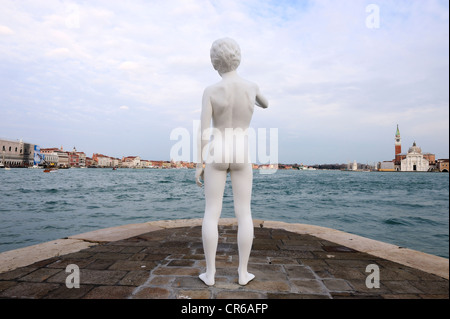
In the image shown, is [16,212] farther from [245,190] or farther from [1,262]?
[245,190]

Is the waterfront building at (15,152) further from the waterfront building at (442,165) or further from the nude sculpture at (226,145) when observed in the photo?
the waterfront building at (442,165)

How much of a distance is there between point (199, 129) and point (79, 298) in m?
1.68

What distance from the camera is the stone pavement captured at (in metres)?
2.12

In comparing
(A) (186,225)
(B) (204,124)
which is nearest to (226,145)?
(B) (204,124)

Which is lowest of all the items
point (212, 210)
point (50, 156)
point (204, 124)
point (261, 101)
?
point (212, 210)

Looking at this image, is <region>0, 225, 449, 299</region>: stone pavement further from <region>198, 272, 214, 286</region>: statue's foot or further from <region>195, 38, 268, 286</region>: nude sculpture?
→ <region>195, 38, 268, 286</region>: nude sculpture

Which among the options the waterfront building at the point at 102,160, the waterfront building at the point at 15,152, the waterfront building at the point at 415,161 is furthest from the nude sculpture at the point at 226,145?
the waterfront building at the point at 102,160

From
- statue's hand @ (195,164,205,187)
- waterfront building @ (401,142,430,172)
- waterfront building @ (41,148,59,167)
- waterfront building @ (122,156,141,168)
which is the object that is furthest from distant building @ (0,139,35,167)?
waterfront building @ (401,142,430,172)

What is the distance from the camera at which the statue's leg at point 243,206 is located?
2342 millimetres

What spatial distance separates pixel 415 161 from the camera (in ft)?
301

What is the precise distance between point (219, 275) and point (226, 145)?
1265 mm

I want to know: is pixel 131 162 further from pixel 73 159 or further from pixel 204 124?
pixel 204 124
